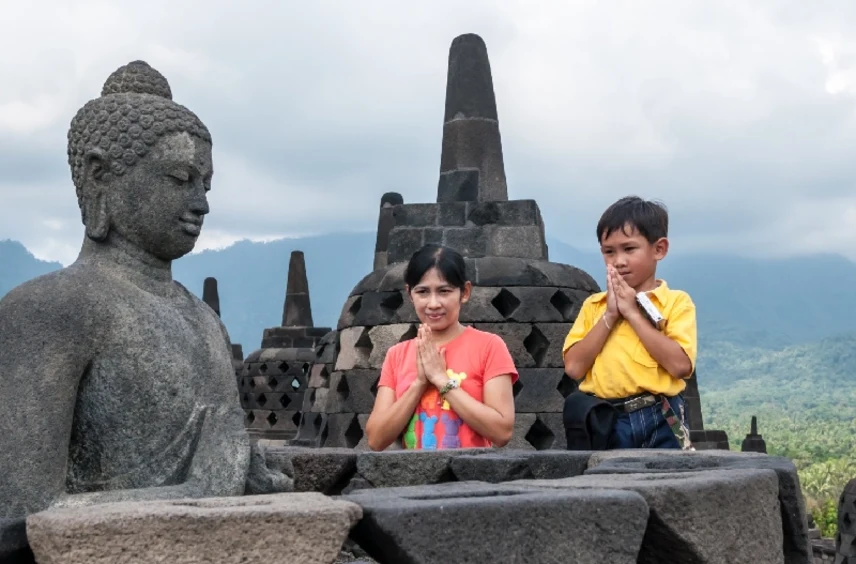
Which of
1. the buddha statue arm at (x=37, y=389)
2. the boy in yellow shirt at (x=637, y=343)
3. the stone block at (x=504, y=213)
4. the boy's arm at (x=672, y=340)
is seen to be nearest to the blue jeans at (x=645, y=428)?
the boy in yellow shirt at (x=637, y=343)

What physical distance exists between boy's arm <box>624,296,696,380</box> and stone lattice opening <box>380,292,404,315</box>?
3.63 metres

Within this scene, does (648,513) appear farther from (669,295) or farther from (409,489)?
(669,295)

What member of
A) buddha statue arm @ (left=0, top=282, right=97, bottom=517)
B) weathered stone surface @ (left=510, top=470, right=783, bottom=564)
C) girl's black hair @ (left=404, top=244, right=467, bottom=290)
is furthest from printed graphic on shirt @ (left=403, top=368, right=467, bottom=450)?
buddha statue arm @ (left=0, top=282, right=97, bottom=517)

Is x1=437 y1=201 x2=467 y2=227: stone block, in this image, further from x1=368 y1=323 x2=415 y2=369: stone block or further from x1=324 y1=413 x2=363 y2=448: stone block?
x1=324 y1=413 x2=363 y2=448: stone block

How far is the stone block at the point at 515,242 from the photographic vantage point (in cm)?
746

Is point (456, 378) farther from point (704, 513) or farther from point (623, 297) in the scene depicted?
point (704, 513)

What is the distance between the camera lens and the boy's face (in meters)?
3.96

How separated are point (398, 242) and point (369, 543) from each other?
5515 mm

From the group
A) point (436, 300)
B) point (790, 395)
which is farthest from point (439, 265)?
point (790, 395)

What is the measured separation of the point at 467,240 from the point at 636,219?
361 cm

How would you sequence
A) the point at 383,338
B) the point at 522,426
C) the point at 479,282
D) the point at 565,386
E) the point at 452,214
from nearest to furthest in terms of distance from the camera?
the point at 522,426 → the point at 565,386 → the point at 479,282 → the point at 383,338 → the point at 452,214

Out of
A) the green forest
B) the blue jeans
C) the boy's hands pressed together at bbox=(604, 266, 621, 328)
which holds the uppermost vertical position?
the green forest

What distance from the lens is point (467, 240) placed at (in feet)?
24.7

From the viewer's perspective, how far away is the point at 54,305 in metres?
2.42
